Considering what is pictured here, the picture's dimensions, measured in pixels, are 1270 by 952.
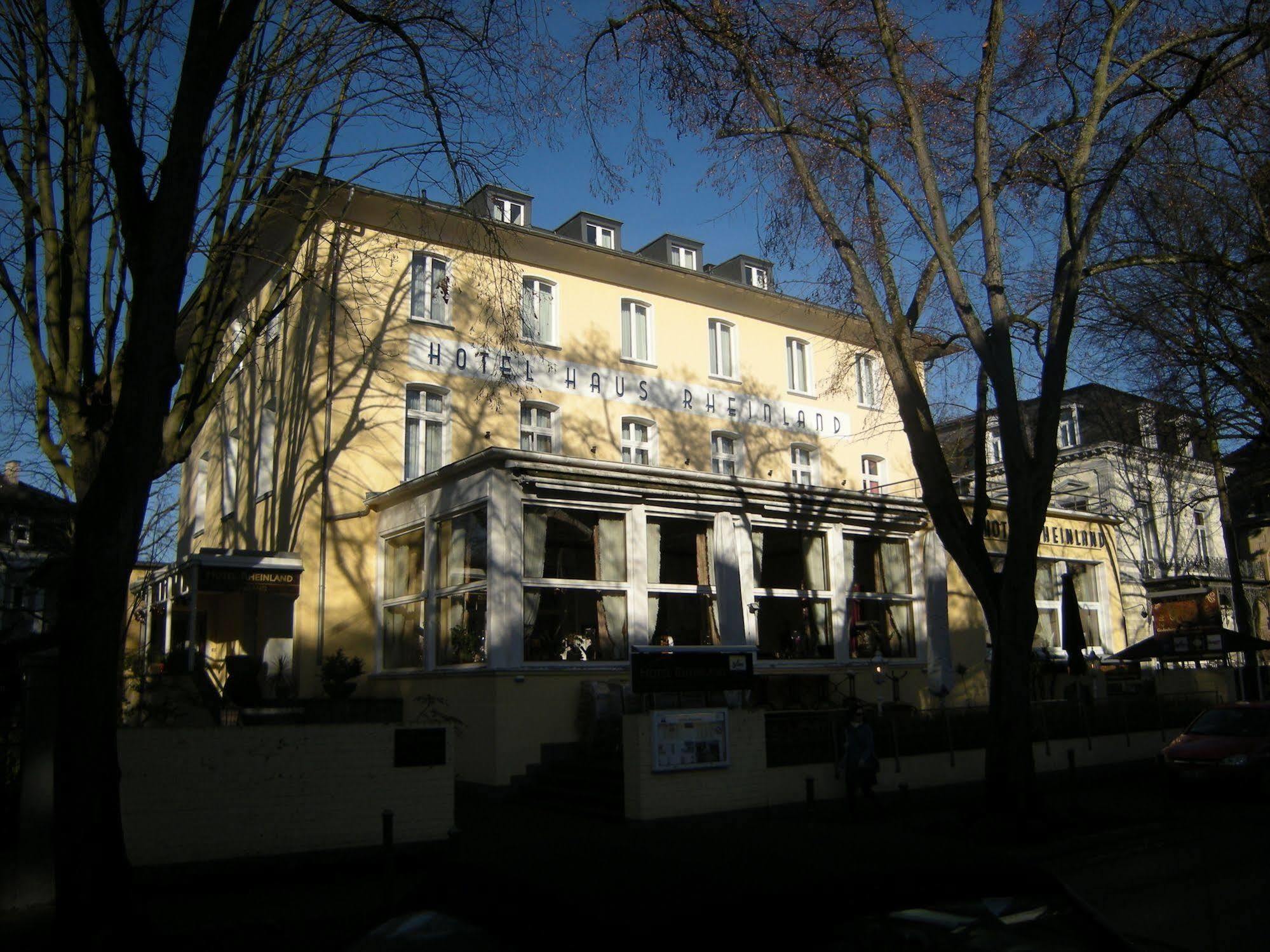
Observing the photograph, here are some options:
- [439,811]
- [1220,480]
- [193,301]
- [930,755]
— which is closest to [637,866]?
[439,811]

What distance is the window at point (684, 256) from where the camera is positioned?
98.7 ft

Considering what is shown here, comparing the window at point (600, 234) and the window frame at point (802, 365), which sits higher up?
the window at point (600, 234)

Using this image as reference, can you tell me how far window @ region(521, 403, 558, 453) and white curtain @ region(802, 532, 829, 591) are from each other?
6092mm

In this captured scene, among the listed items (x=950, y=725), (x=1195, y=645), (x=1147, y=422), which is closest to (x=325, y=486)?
(x=950, y=725)

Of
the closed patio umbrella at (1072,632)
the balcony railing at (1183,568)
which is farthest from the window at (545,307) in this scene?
the balcony railing at (1183,568)

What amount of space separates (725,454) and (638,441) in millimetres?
2631

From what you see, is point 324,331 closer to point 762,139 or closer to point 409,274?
point 409,274

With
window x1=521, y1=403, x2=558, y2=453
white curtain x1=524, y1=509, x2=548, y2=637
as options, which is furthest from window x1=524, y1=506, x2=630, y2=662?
window x1=521, y1=403, x2=558, y2=453

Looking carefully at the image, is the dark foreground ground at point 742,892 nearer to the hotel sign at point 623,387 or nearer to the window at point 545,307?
the hotel sign at point 623,387

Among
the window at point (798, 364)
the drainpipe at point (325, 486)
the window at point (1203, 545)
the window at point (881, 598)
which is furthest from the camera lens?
the window at point (1203, 545)

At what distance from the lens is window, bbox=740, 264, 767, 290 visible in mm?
30312

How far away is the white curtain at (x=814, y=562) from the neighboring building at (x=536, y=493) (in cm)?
6

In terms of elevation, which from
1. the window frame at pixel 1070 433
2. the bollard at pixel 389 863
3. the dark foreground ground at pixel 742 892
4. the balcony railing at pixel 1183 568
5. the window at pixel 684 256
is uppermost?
the window at pixel 684 256

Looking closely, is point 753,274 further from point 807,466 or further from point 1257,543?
point 1257,543
